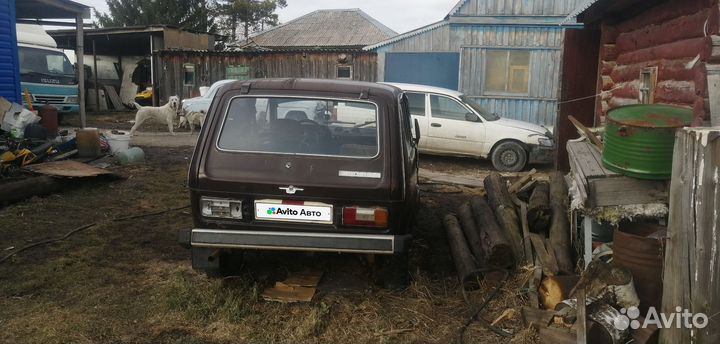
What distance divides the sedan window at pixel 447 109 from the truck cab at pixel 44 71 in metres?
11.5

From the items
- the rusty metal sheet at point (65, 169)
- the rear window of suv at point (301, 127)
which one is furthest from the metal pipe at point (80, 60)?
the rear window of suv at point (301, 127)

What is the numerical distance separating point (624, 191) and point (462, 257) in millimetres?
1430

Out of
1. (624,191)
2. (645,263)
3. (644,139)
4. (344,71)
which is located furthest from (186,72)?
(645,263)

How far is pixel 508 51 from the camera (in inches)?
599

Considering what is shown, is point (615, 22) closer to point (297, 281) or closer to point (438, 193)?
point (438, 193)

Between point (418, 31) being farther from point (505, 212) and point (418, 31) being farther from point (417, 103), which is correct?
point (505, 212)

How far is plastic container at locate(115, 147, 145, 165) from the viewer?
9969mm

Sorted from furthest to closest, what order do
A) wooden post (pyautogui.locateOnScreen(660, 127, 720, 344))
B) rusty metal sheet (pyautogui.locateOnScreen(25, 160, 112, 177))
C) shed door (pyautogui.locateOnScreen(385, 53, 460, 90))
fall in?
shed door (pyautogui.locateOnScreen(385, 53, 460, 90)) → rusty metal sheet (pyautogui.locateOnScreen(25, 160, 112, 177)) → wooden post (pyautogui.locateOnScreen(660, 127, 720, 344))

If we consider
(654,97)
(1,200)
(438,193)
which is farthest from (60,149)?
(654,97)

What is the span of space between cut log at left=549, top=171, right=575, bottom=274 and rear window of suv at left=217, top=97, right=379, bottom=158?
1909 mm

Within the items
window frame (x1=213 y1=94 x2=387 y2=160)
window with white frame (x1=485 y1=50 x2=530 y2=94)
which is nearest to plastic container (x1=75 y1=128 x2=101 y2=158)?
window frame (x1=213 y1=94 x2=387 y2=160)

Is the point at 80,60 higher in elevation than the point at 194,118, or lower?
higher

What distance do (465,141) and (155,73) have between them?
15586 millimetres

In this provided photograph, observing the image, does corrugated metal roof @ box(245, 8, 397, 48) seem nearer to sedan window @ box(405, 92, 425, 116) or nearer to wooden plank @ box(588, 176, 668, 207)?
sedan window @ box(405, 92, 425, 116)
